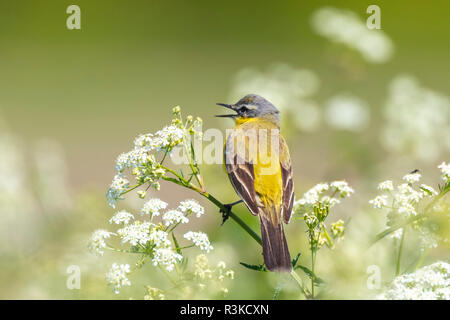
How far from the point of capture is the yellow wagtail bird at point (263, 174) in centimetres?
254

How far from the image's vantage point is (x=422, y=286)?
5.26ft

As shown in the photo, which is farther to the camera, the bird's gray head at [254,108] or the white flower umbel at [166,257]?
the bird's gray head at [254,108]

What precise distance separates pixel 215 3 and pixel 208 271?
41.8 ft

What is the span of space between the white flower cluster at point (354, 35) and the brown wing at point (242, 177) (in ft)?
5.59

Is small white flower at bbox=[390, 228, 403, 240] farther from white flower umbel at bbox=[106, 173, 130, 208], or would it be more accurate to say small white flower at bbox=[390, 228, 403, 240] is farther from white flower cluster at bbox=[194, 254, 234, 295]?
white flower umbel at bbox=[106, 173, 130, 208]

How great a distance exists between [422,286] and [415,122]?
2465 mm

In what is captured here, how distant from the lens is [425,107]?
3.98 meters

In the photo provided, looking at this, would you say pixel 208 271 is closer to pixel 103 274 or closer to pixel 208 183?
pixel 103 274

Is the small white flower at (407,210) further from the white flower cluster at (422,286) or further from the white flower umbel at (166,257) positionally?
the white flower umbel at (166,257)

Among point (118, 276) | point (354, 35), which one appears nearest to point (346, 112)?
point (354, 35)

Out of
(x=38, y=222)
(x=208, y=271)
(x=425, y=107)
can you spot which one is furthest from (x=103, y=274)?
(x=425, y=107)

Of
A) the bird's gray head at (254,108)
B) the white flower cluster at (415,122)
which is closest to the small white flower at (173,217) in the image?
the bird's gray head at (254,108)

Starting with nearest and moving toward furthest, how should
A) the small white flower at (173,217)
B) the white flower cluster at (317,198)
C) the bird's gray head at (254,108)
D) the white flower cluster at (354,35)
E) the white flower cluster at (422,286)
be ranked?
the white flower cluster at (422,286), the small white flower at (173,217), the white flower cluster at (317,198), the bird's gray head at (254,108), the white flower cluster at (354,35)

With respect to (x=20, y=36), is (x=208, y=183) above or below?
below
